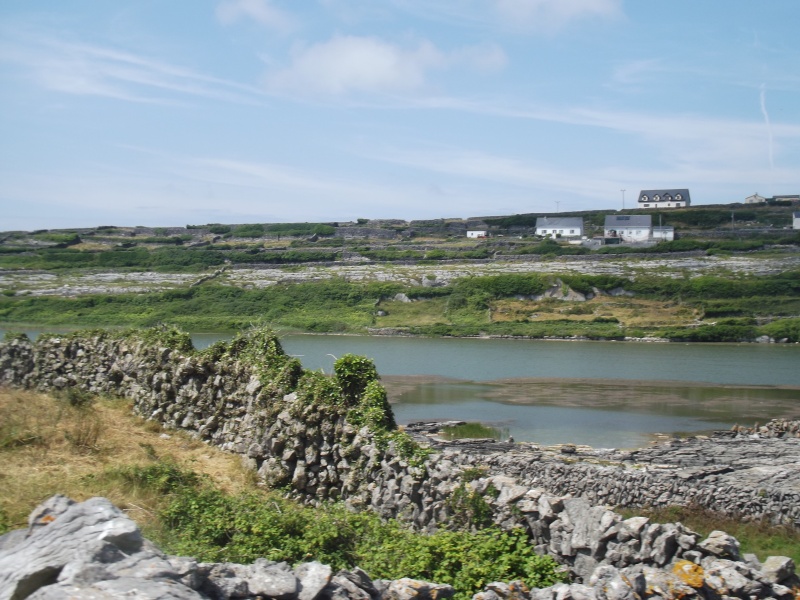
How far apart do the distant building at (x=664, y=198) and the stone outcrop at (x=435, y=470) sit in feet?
387

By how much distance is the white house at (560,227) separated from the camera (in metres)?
110

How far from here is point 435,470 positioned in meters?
11.6

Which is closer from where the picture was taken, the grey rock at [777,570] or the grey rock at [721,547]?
the grey rock at [777,570]

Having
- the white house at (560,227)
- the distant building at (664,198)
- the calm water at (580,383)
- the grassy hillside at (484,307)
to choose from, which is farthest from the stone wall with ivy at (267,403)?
the distant building at (664,198)

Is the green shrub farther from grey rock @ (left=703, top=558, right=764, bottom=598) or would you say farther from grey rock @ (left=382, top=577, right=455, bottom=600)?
grey rock @ (left=703, top=558, right=764, bottom=598)

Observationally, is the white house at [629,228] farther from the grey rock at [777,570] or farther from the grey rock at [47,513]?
the grey rock at [47,513]

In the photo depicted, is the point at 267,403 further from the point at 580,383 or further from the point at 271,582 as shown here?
the point at 580,383

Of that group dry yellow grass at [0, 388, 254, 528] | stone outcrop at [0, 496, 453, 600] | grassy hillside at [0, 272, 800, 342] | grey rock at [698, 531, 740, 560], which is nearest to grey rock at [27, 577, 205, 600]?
stone outcrop at [0, 496, 453, 600]

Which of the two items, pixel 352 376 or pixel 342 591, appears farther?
pixel 352 376

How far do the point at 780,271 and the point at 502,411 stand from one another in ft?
167

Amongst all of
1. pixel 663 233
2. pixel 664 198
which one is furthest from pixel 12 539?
pixel 664 198

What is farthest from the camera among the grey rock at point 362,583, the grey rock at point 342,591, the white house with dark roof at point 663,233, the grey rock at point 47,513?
the white house with dark roof at point 663,233

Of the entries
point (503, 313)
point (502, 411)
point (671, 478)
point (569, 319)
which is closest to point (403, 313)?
point (503, 313)

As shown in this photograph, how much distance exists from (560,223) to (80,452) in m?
105
